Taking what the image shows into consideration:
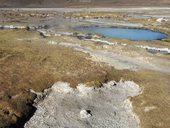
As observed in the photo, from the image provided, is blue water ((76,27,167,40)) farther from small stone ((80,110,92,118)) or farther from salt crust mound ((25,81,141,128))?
small stone ((80,110,92,118))

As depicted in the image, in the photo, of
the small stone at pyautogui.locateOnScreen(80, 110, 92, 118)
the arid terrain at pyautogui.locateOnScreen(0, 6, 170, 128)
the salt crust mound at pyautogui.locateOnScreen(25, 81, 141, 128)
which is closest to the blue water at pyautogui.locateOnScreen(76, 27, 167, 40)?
the arid terrain at pyautogui.locateOnScreen(0, 6, 170, 128)

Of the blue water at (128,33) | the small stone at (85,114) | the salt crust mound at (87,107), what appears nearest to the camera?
the salt crust mound at (87,107)

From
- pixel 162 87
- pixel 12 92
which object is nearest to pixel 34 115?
pixel 12 92

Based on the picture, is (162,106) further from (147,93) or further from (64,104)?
(64,104)

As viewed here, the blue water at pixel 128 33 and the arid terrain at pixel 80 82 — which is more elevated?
the arid terrain at pixel 80 82

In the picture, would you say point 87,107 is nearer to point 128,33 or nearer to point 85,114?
point 85,114

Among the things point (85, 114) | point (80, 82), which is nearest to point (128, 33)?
point (80, 82)

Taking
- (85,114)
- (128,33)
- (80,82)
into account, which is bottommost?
(128,33)

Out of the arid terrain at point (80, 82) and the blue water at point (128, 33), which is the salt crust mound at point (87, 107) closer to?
the arid terrain at point (80, 82)

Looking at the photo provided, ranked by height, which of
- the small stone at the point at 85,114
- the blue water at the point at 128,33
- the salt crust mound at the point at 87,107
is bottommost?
the blue water at the point at 128,33

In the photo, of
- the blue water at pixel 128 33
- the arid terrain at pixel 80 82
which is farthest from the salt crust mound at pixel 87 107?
the blue water at pixel 128 33
